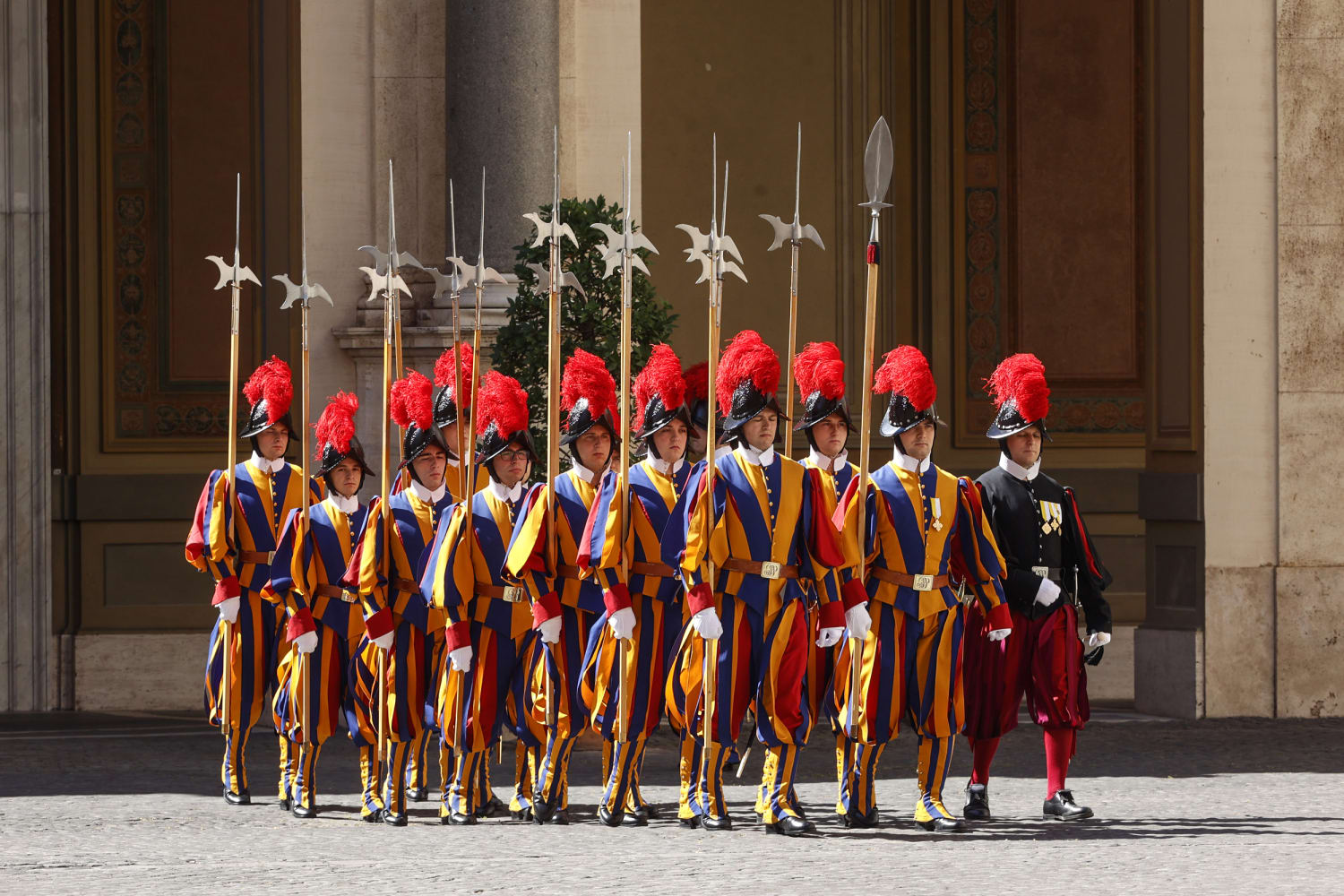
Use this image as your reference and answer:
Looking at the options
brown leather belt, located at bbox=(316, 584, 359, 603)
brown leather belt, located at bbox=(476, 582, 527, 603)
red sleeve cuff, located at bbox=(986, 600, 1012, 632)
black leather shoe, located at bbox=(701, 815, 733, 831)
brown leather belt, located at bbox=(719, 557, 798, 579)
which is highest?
brown leather belt, located at bbox=(719, 557, 798, 579)

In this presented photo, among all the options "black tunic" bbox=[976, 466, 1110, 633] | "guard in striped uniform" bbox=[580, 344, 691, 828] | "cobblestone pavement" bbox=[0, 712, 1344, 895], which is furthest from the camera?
"black tunic" bbox=[976, 466, 1110, 633]

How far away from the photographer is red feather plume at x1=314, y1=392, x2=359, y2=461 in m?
9.02

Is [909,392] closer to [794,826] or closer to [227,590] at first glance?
[794,826]

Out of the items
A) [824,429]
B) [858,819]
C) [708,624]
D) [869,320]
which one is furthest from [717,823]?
[869,320]

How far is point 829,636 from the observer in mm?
7902

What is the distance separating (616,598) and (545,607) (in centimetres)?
30

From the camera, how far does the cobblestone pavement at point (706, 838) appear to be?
273 inches

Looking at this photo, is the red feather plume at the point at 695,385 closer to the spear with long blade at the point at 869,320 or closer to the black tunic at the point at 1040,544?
the spear with long blade at the point at 869,320

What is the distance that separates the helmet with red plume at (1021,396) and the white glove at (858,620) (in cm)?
96

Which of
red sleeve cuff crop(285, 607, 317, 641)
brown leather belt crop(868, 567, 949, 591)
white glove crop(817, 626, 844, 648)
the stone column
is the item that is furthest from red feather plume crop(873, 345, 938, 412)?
the stone column

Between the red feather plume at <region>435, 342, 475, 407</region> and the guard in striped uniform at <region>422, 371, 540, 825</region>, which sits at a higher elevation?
the red feather plume at <region>435, 342, 475, 407</region>

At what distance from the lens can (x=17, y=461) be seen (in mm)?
12898

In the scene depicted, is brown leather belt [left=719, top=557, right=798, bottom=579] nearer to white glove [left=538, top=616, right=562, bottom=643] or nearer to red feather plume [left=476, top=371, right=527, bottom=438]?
white glove [left=538, top=616, right=562, bottom=643]

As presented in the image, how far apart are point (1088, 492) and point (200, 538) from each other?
7.06m
